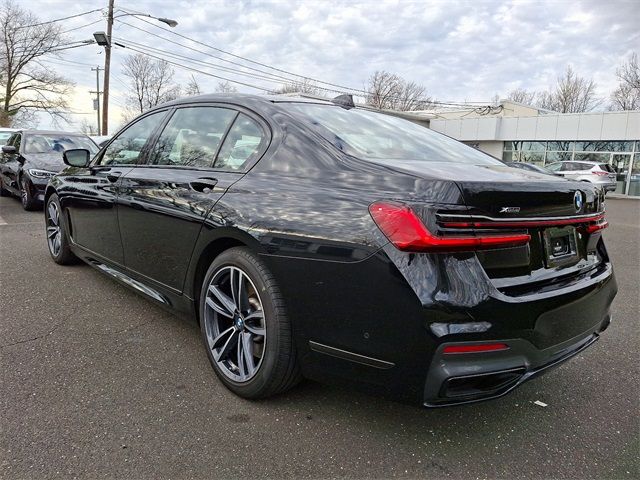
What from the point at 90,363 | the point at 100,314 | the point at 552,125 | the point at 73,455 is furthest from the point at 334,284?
the point at 552,125

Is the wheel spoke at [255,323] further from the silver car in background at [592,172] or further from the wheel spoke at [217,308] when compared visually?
the silver car in background at [592,172]

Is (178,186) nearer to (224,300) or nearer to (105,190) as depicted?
(224,300)

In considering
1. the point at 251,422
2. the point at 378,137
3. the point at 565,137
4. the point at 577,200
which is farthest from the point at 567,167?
the point at 251,422

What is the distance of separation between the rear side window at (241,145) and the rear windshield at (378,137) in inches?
9.6

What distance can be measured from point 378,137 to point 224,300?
4.11ft

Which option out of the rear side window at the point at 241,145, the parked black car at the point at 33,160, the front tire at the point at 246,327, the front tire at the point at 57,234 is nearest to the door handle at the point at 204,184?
the rear side window at the point at 241,145

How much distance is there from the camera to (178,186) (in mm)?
2826

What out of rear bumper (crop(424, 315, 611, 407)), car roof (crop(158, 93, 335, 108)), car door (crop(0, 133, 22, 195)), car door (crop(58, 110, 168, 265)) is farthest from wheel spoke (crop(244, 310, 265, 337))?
car door (crop(0, 133, 22, 195))

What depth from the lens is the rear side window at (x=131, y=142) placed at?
3.51 m

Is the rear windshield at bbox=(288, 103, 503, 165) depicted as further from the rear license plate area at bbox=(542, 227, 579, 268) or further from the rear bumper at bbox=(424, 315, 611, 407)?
the rear bumper at bbox=(424, 315, 611, 407)

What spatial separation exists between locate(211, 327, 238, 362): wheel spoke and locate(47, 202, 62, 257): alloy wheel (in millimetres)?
2962

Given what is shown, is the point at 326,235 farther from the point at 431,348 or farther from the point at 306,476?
the point at 306,476

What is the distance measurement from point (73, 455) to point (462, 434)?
1721 mm

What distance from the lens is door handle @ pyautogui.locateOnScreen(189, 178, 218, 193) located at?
8.60 ft
